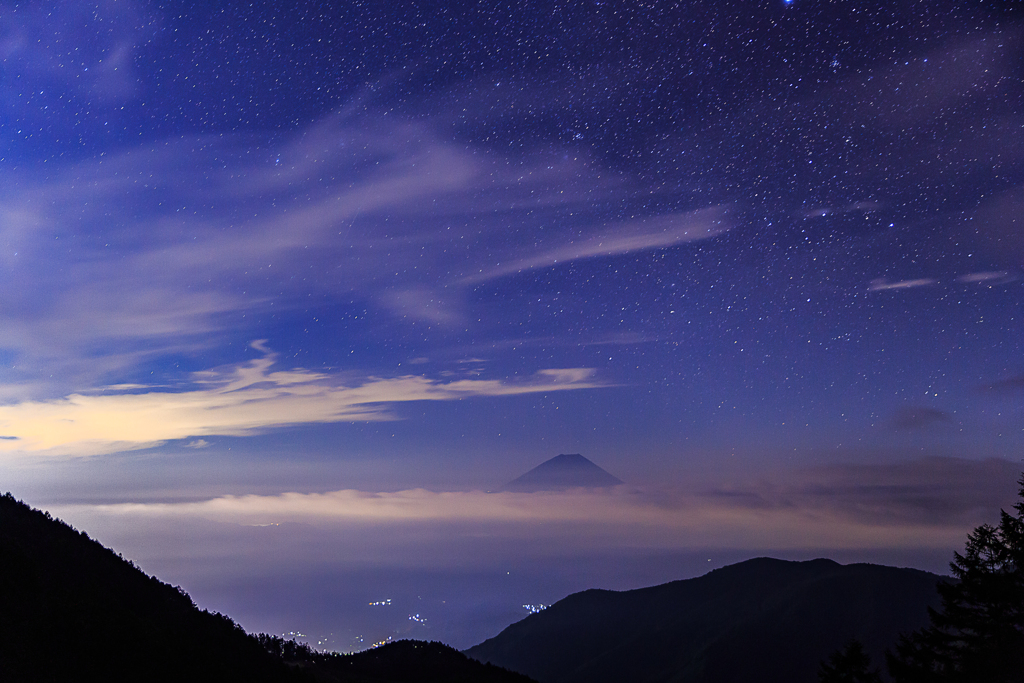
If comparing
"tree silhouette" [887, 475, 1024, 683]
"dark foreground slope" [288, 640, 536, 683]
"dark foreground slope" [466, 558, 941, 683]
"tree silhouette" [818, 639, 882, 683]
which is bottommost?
"dark foreground slope" [466, 558, 941, 683]

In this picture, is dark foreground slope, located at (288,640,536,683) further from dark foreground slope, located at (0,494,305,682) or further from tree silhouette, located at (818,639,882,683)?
tree silhouette, located at (818,639,882,683)

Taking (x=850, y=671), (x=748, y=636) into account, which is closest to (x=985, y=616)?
(x=850, y=671)

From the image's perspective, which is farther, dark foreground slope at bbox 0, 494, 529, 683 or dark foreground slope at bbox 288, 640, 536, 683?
dark foreground slope at bbox 288, 640, 536, 683

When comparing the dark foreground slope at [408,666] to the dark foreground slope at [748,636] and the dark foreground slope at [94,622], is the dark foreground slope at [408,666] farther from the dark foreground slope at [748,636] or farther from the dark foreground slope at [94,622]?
the dark foreground slope at [748,636]

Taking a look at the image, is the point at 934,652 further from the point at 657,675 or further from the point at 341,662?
the point at 657,675

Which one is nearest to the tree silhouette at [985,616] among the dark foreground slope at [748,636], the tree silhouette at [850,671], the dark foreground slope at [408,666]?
the tree silhouette at [850,671]

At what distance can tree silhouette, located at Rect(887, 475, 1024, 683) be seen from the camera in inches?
1036

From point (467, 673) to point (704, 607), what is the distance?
173 m

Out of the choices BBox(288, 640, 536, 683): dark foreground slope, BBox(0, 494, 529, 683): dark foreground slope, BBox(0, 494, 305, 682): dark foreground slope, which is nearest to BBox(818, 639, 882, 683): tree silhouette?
BBox(288, 640, 536, 683): dark foreground slope

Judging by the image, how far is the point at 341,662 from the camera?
45.2 m

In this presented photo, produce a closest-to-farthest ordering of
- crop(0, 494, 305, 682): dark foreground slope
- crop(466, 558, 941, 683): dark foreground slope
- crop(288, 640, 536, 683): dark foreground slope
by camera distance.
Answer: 1. crop(0, 494, 305, 682): dark foreground slope
2. crop(288, 640, 536, 683): dark foreground slope
3. crop(466, 558, 941, 683): dark foreground slope

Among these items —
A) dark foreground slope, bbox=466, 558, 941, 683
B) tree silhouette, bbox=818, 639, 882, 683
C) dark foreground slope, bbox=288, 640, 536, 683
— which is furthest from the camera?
dark foreground slope, bbox=466, 558, 941, 683

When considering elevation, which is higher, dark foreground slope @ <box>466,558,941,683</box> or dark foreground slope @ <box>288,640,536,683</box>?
dark foreground slope @ <box>288,640,536,683</box>

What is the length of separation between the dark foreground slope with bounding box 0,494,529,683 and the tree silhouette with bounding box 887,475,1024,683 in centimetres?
3132
